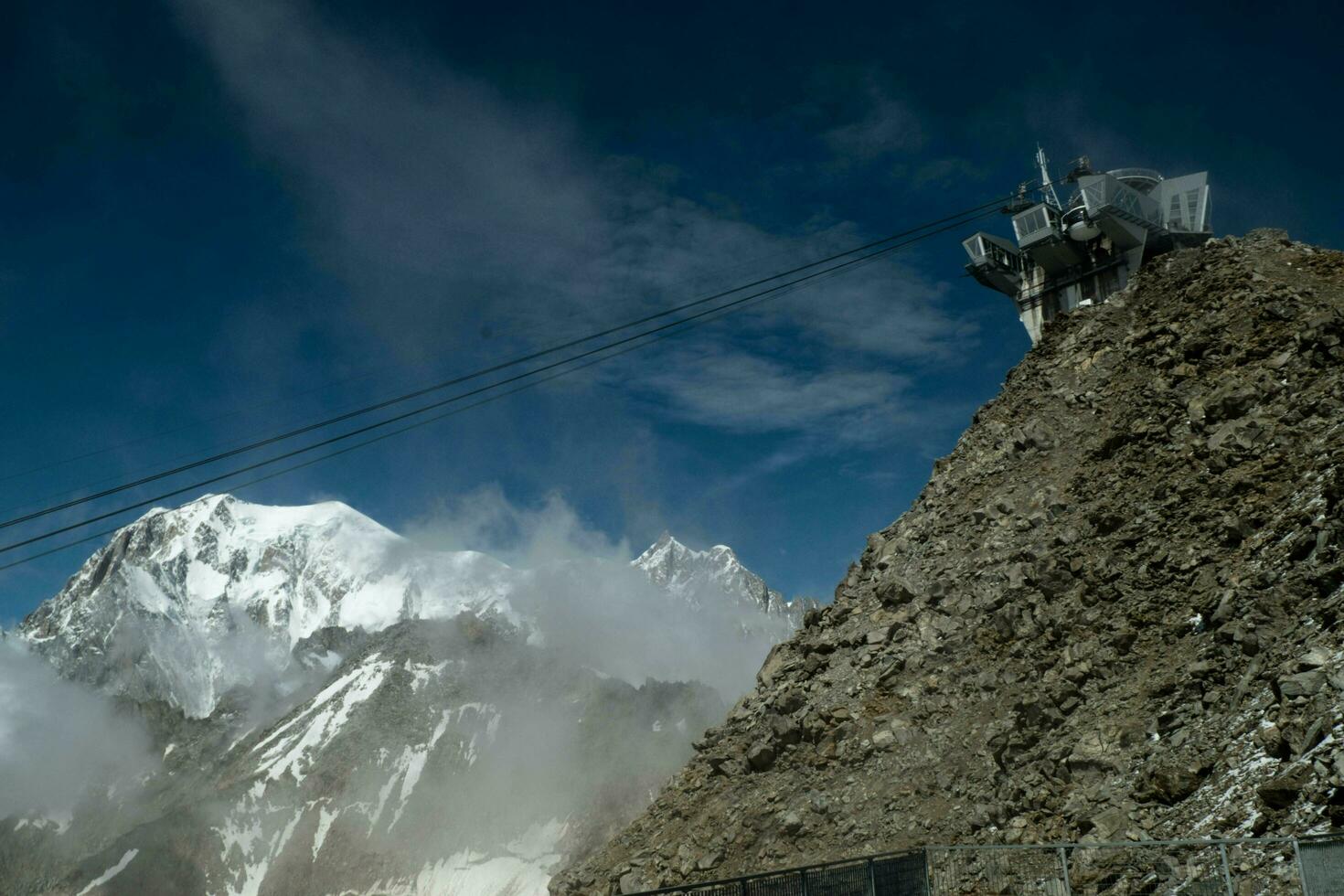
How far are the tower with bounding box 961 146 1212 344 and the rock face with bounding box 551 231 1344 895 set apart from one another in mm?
3272

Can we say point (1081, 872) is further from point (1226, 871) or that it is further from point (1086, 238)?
point (1086, 238)

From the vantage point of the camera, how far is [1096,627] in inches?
1015

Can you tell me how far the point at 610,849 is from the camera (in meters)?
36.9

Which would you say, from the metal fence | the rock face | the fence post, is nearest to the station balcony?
the rock face

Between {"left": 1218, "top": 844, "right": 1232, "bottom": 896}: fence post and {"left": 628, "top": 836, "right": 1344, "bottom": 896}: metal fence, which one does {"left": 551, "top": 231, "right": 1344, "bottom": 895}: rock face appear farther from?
{"left": 1218, "top": 844, "right": 1232, "bottom": 896}: fence post

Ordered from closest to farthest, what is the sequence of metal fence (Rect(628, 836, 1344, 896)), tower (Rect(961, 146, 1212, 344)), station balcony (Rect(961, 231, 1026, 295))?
metal fence (Rect(628, 836, 1344, 896))
tower (Rect(961, 146, 1212, 344))
station balcony (Rect(961, 231, 1026, 295))

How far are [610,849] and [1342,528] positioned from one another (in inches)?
1037

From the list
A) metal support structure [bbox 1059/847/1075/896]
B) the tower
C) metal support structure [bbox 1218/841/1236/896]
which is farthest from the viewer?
the tower

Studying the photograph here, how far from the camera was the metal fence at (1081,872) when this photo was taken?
14227 millimetres

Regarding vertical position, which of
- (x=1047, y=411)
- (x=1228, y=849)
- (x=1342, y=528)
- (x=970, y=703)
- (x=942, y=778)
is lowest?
(x=1228, y=849)

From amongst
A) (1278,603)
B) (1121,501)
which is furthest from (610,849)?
(1278,603)

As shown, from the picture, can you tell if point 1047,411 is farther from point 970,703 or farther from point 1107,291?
point 970,703

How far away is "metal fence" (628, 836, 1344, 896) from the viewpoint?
14.2m

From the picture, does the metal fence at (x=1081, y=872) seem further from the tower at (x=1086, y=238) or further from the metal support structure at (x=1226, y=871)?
the tower at (x=1086, y=238)
